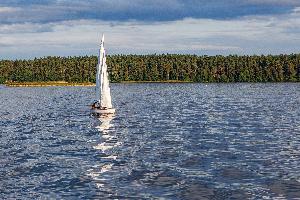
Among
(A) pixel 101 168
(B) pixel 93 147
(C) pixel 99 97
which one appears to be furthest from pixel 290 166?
(C) pixel 99 97

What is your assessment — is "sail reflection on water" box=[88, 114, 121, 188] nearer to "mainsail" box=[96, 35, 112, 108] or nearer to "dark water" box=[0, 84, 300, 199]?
"dark water" box=[0, 84, 300, 199]

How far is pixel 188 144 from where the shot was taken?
187 feet

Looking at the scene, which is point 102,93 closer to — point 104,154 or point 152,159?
point 104,154

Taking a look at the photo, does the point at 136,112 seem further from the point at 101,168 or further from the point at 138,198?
the point at 138,198

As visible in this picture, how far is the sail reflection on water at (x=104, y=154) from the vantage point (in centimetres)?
4007

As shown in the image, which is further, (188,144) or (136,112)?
(136,112)

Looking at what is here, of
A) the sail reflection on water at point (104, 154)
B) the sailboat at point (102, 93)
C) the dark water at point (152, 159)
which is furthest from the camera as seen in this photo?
the sailboat at point (102, 93)

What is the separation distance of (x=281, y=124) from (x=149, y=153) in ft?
101

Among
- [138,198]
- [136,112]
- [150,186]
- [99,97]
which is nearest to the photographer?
[138,198]

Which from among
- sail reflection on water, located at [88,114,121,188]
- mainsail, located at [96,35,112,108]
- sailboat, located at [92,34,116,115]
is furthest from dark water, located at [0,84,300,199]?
mainsail, located at [96,35,112,108]

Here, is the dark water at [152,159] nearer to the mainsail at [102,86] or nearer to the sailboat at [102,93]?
the sailboat at [102,93]

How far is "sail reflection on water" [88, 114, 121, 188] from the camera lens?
4007 cm

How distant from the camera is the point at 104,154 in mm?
51406

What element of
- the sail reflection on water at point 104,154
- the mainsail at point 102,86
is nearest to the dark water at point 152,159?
the sail reflection on water at point 104,154
